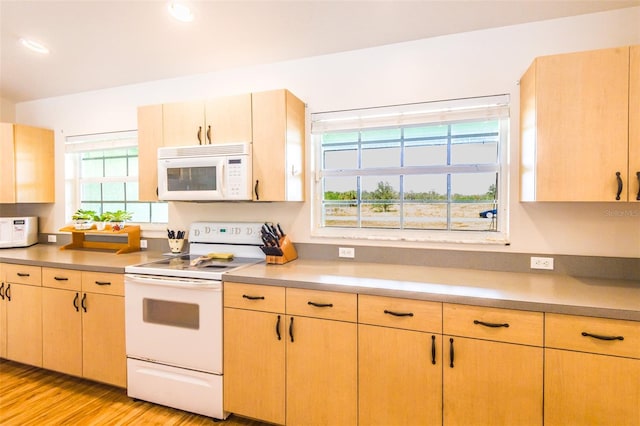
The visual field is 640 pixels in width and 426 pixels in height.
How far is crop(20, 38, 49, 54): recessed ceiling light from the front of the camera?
93.9 inches

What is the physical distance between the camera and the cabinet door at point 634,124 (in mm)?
1531

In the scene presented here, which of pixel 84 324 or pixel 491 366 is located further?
pixel 84 324

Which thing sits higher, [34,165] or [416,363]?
[34,165]

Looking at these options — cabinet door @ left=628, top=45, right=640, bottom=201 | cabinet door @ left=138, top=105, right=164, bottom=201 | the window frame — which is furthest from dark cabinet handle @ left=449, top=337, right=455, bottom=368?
the window frame

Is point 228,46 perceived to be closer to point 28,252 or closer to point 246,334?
point 246,334

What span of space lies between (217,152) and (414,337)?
1682 millimetres

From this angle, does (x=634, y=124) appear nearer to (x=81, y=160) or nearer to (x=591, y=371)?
(x=591, y=371)

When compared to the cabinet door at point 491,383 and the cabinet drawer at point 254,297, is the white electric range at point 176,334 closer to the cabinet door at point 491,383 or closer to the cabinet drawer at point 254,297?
the cabinet drawer at point 254,297

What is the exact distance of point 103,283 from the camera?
222 cm

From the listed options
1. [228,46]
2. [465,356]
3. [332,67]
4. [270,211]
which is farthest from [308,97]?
[465,356]

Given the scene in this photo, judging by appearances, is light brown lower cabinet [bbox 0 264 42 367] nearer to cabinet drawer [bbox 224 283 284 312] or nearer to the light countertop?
Answer: the light countertop

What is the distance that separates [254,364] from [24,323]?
6.51ft

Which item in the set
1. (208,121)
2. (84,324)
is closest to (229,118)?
(208,121)

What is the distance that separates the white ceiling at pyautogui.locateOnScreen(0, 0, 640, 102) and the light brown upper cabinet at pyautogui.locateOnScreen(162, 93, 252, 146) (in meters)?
0.42
